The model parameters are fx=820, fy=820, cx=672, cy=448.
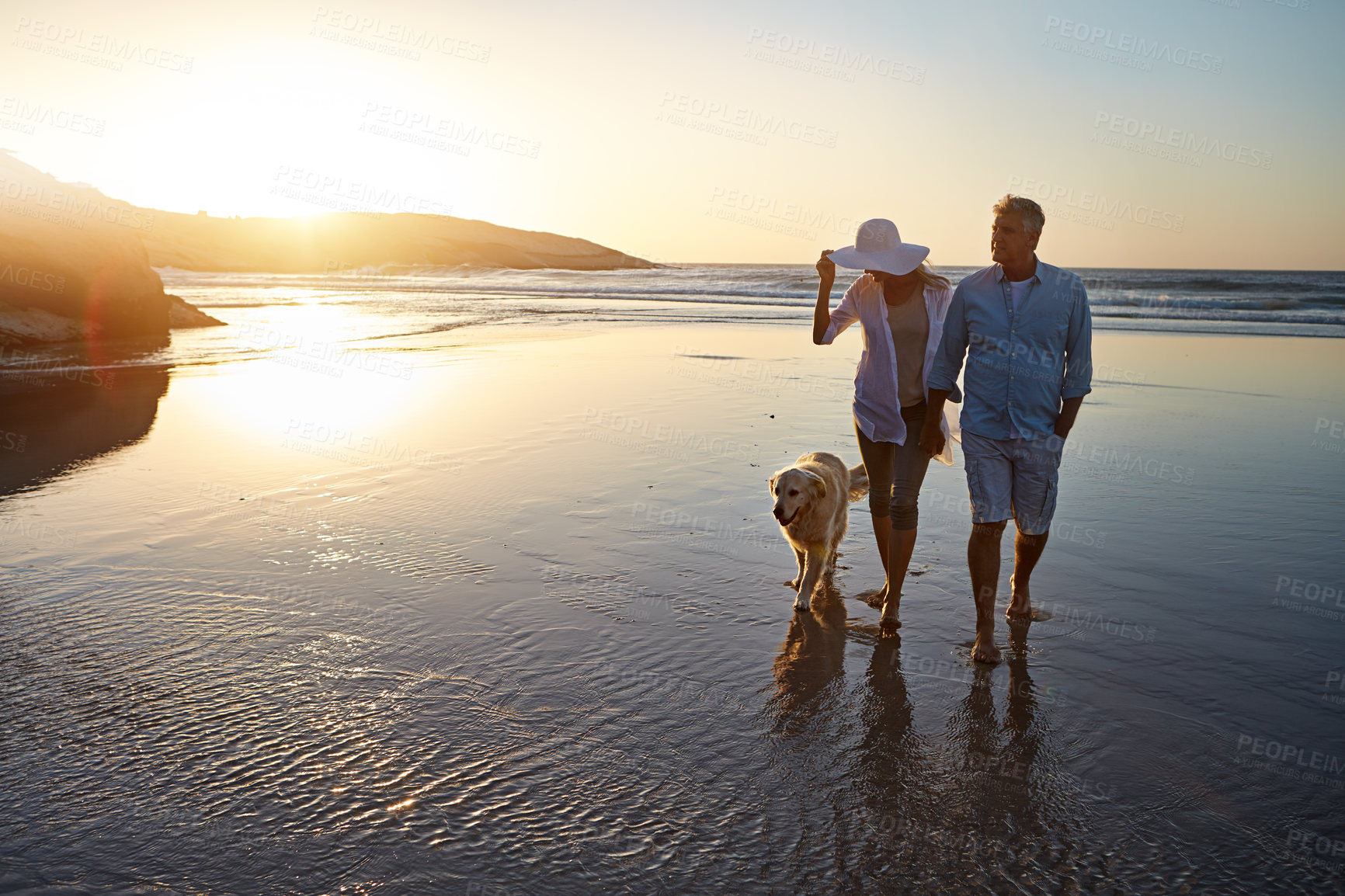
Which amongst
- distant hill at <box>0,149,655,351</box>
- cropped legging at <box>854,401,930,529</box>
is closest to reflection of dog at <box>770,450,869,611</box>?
cropped legging at <box>854,401,930,529</box>

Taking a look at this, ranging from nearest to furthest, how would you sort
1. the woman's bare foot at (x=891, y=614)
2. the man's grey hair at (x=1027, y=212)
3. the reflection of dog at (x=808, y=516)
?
the man's grey hair at (x=1027, y=212), the woman's bare foot at (x=891, y=614), the reflection of dog at (x=808, y=516)

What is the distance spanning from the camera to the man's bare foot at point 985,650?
3797 mm

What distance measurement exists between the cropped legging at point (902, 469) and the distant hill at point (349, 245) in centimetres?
7346

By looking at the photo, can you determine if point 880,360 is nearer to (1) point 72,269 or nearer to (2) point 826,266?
(2) point 826,266

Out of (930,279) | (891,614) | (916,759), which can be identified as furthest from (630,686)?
(930,279)

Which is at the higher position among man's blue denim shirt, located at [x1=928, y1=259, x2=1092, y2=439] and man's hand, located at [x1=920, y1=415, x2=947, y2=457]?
man's blue denim shirt, located at [x1=928, y1=259, x2=1092, y2=439]

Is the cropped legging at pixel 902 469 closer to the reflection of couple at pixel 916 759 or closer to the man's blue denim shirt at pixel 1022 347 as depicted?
the man's blue denim shirt at pixel 1022 347

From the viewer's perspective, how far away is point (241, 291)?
120ft

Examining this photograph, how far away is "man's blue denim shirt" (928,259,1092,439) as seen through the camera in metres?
3.76

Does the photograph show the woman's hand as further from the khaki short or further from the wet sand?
the wet sand

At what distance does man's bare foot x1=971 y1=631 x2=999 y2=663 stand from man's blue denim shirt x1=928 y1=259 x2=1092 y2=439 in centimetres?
94

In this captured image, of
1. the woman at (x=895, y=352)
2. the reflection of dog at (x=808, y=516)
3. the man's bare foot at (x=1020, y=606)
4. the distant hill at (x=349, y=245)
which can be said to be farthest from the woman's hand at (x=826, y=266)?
the distant hill at (x=349, y=245)

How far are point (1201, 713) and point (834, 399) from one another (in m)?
7.95

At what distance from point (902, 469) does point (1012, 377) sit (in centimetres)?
85
